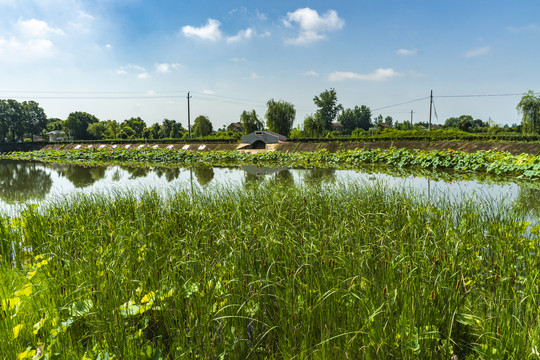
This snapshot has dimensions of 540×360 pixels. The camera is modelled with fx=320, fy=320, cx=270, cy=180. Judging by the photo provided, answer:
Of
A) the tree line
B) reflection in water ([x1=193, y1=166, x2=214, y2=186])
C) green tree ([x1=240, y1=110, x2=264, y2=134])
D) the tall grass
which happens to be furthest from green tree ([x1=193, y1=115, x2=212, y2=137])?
the tall grass

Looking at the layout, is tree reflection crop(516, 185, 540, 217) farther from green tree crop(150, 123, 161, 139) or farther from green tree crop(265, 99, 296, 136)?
green tree crop(150, 123, 161, 139)

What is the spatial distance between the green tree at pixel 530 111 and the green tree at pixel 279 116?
24973 mm

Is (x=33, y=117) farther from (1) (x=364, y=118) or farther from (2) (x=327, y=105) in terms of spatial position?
A: (1) (x=364, y=118)

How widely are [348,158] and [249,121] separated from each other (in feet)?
83.8

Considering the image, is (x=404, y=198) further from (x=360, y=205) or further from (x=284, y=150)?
(x=284, y=150)

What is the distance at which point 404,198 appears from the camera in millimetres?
5176

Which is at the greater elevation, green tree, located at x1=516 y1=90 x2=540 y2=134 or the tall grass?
green tree, located at x1=516 y1=90 x2=540 y2=134

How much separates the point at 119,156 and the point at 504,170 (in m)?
27.2

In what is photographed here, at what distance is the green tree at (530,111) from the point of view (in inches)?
1226

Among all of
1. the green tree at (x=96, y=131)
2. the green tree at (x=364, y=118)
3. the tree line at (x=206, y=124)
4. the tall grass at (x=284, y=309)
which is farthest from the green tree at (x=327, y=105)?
the tall grass at (x=284, y=309)

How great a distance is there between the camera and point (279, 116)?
42062 mm

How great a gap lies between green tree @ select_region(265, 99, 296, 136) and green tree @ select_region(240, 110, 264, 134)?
5.92ft

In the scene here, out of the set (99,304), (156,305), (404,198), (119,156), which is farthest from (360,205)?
(119,156)

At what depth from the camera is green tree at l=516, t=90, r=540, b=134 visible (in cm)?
3114
